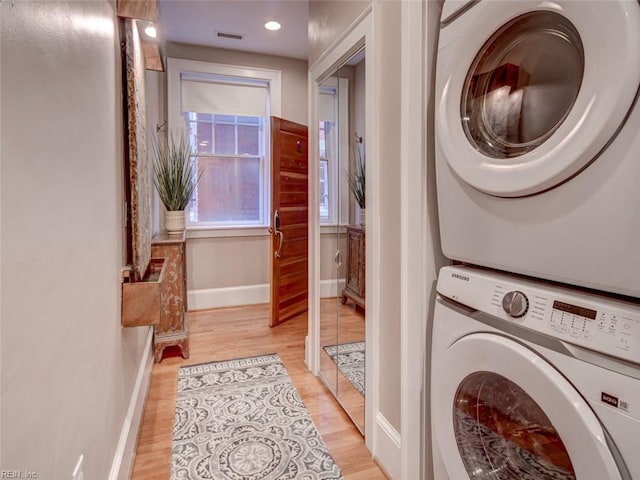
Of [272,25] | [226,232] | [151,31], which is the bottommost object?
[226,232]

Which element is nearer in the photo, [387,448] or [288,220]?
[387,448]

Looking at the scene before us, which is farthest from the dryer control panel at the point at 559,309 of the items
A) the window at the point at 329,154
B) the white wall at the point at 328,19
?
the white wall at the point at 328,19

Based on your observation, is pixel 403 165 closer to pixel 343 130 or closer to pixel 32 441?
pixel 343 130

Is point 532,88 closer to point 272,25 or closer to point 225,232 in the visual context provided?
point 272,25

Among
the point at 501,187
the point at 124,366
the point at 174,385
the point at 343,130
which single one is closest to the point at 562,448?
the point at 501,187

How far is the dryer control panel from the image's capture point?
0.71 metres

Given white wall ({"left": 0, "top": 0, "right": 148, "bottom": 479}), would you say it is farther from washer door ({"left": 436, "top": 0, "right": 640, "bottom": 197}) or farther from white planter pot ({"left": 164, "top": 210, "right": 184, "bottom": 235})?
white planter pot ({"left": 164, "top": 210, "right": 184, "bottom": 235})

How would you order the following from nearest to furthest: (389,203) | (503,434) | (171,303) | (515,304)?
(515,304)
(503,434)
(389,203)
(171,303)

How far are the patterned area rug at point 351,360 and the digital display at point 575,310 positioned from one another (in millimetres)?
1259

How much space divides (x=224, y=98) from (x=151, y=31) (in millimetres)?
2168

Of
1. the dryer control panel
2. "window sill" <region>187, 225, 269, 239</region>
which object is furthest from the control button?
"window sill" <region>187, 225, 269, 239</region>

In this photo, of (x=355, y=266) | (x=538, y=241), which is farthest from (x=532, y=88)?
(x=355, y=266)

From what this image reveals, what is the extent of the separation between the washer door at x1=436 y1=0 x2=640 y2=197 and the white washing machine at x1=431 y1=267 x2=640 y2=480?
284mm

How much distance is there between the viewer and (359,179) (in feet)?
6.52
